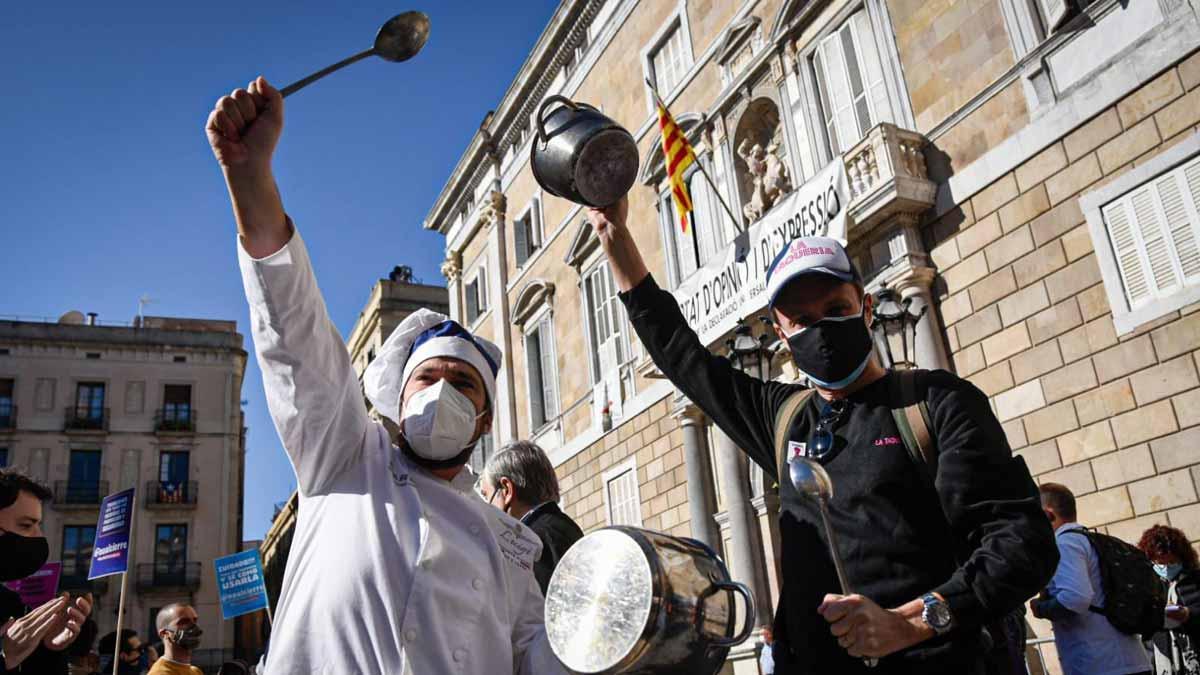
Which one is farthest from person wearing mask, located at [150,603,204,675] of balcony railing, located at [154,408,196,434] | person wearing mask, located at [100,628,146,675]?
balcony railing, located at [154,408,196,434]

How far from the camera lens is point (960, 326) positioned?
9.25 metres

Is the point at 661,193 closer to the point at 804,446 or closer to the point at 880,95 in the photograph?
the point at 880,95

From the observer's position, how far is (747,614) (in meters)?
1.63

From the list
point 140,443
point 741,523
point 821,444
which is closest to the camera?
point 821,444

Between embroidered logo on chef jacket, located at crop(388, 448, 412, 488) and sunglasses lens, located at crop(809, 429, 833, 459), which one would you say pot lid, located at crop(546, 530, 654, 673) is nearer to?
embroidered logo on chef jacket, located at crop(388, 448, 412, 488)

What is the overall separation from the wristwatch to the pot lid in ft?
2.25

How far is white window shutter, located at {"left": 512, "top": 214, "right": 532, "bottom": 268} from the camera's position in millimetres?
20722

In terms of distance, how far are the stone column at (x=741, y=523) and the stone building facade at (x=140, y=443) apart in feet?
92.0

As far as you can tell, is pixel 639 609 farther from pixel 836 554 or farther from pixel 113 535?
pixel 113 535

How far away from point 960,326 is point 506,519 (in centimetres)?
811

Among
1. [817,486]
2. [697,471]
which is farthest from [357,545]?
[697,471]

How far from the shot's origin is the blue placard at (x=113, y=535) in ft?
30.7

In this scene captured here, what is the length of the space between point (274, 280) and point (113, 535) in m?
9.30

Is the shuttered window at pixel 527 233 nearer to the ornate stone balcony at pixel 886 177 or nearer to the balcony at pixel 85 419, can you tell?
the ornate stone balcony at pixel 886 177
